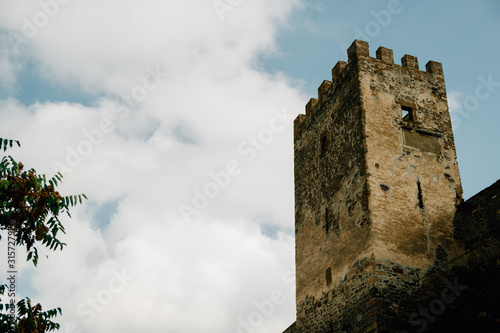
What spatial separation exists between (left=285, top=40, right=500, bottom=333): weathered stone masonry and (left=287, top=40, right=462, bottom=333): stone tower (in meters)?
0.03

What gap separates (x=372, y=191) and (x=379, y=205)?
0.37 meters

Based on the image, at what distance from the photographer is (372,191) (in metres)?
12.0

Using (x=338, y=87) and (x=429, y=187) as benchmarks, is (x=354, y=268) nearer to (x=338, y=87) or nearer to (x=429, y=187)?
(x=429, y=187)

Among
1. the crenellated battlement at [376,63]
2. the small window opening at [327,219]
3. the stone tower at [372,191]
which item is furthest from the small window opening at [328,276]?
the crenellated battlement at [376,63]

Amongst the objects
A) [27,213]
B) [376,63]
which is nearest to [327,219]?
[376,63]

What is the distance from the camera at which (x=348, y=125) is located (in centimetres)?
1359

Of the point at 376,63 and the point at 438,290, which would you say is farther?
the point at 376,63

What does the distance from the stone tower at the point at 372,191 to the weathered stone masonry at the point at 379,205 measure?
27 millimetres

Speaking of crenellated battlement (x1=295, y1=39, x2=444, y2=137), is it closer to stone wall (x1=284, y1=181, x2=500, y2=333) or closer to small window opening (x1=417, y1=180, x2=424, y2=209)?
small window opening (x1=417, y1=180, x2=424, y2=209)

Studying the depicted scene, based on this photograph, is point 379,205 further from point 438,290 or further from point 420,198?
point 438,290

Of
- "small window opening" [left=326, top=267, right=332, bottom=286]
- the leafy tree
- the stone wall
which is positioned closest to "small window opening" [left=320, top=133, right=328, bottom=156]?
"small window opening" [left=326, top=267, right=332, bottom=286]

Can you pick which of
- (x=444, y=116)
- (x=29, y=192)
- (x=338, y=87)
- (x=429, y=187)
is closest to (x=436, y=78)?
(x=444, y=116)

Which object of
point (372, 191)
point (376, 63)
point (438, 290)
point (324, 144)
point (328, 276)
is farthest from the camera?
point (324, 144)

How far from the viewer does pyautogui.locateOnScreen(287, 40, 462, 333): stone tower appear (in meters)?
11.5
